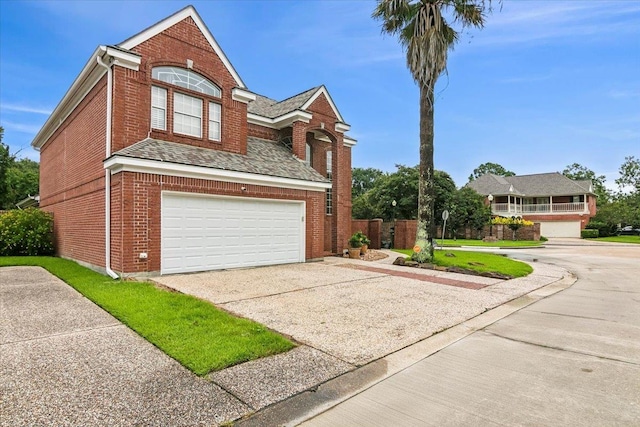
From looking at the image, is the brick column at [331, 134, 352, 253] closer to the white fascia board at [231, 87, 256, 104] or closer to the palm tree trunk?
the palm tree trunk

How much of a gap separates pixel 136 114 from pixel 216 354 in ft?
29.1

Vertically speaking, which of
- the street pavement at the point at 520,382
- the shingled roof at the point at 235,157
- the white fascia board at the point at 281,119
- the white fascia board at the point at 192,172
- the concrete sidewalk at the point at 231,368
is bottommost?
the street pavement at the point at 520,382

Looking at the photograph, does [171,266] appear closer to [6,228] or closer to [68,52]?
[6,228]

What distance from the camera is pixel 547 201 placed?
47.5m

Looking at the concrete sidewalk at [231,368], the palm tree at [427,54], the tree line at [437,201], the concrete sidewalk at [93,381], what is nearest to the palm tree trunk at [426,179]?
the palm tree at [427,54]

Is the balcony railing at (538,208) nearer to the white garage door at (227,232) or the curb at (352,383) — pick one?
the white garage door at (227,232)

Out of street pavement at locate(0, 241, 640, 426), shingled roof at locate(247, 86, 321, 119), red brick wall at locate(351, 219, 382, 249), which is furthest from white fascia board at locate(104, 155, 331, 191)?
red brick wall at locate(351, 219, 382, 249)

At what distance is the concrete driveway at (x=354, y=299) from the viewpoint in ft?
16.9

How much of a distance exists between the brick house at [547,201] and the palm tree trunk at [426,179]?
36.8m

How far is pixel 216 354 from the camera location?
165 inches

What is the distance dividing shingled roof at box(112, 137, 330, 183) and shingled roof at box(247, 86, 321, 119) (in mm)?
1459

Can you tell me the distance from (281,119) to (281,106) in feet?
6.54

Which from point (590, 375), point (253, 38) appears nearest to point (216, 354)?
point (590, 375)

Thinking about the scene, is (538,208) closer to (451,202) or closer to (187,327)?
(451,202)
